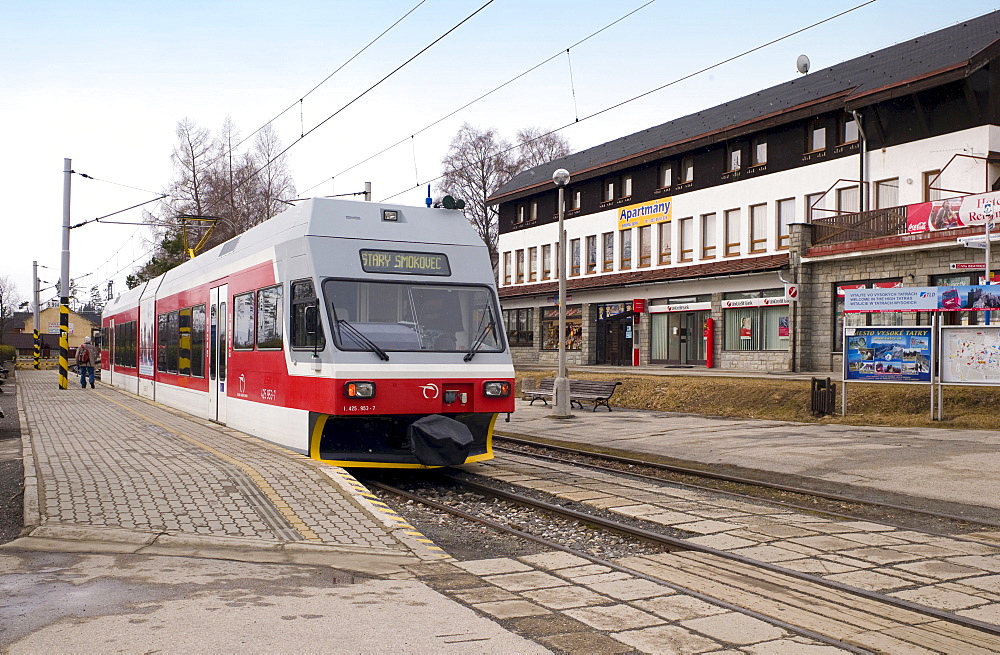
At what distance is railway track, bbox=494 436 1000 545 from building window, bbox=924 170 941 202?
18.9 m

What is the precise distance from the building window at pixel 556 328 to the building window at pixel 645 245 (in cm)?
476

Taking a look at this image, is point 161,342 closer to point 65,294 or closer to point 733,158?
point 65,294

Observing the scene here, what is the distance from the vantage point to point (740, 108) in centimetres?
3872

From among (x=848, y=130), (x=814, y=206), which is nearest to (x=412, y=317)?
(x=814, y=206)

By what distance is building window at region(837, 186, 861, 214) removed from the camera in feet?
101

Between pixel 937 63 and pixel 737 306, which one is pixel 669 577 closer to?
pixel 937 63

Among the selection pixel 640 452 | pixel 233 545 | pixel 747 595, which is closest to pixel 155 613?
pixel 233 545

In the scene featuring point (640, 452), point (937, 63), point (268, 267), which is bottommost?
point (640, 452)

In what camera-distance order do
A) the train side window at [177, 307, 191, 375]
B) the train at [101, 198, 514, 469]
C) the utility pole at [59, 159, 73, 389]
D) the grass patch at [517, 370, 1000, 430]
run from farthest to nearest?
A: the utility pole at [59, 159, 73, 389]
the grass patch at [517, 370, 1000, 430]
the train side window at [177, 307, 191, 375]
the train at [101, 198, 514, 469]

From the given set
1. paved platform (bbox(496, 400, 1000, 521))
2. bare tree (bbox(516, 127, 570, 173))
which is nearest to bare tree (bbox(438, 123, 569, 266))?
bare tree (bbox(516, 127, 570, 173))

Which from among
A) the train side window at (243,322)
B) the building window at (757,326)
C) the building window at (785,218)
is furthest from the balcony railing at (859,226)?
the train side window at (243,322)

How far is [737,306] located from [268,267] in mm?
25734

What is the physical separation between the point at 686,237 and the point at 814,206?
24.3ft

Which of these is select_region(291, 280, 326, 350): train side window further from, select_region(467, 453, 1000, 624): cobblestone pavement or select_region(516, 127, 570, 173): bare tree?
select_region(516, 127, 570, 173): bare tree
